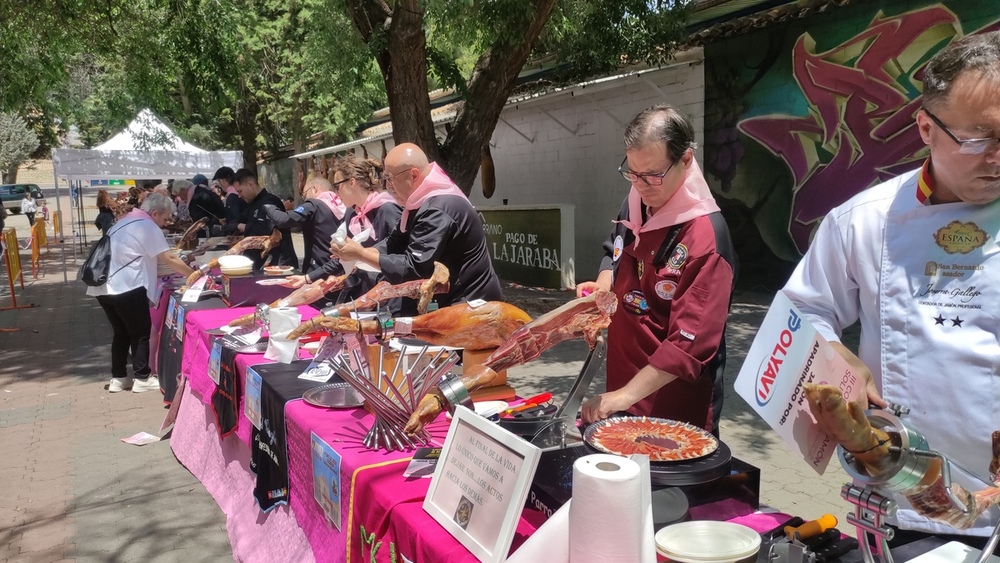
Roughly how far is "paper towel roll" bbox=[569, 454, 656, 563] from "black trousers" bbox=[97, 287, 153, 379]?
5273 millimetres

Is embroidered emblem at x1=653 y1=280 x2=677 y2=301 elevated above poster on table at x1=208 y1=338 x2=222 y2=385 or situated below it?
above

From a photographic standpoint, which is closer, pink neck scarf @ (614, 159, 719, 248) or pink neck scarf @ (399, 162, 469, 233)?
pink neck scarf @ (614, 159, 719, 248)

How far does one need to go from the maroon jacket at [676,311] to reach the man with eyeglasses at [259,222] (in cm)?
410

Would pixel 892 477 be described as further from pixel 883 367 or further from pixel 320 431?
pixel 320 431

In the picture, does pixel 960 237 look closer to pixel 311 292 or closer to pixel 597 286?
pixel 597 286

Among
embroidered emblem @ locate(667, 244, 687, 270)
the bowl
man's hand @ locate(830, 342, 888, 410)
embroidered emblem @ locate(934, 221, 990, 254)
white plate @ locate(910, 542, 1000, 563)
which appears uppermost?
embroidered emblem @ locate(934, 221, 990, 254)

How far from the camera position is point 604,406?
1782 millimetres

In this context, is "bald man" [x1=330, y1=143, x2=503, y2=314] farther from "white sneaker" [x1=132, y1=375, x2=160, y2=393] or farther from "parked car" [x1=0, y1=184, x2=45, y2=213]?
"parked car" [x1=0, y1=184, x2=45, y2=213]

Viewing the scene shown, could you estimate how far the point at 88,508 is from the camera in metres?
3.73

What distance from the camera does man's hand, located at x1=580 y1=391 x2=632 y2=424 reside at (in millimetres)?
1775

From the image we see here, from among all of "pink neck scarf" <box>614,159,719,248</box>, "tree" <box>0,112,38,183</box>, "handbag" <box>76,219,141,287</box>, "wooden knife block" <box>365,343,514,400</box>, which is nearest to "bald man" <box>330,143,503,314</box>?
"wooden knife block" <box>365,343,514,400</box>

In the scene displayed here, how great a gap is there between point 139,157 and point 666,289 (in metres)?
12.4

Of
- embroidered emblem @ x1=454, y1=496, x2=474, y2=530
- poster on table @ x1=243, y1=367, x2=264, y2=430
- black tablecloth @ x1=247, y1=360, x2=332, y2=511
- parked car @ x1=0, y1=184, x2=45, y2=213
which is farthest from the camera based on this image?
parked car @ x1=0, y1=184, x2=45, y2=213

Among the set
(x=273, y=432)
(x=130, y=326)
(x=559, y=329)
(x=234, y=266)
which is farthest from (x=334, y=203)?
(x=559, y=329)
